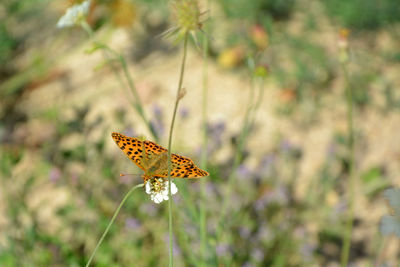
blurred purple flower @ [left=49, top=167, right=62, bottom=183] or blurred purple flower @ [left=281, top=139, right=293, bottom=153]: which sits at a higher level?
blurred purple flower @ [left=49, top=167, right=62, bottom=183]

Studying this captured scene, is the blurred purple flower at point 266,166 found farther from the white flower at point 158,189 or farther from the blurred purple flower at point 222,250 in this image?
the white flower at point 158,189

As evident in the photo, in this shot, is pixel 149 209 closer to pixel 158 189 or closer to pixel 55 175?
pixel 55 175

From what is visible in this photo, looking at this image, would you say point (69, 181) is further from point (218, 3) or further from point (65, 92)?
point (218, 3)

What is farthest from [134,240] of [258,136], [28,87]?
[28,87]

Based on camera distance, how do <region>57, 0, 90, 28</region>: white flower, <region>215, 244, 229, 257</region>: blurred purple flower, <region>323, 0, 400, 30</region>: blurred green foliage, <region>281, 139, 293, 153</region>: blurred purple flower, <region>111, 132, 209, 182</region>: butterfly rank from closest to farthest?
<region>111, 132, 209, 182</region>: butterfly
<region>57, 0, 90, 28</region>: white flower
<region>215, 244, 229, 257</region>: blurred purple flower
<region>281, 139, 293, 153</region>: blurred purple flower
<region>323, 0, 400, 30</region>: blurred green foliage

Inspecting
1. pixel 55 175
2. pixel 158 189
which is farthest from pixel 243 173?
pixel 158 189

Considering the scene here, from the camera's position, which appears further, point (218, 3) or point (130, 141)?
point (218, 3)

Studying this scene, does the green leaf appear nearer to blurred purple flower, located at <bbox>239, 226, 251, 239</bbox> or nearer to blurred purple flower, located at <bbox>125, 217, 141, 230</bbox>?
blurred purple flower, located at <bbox>239, 226, 251, 239</bbox>

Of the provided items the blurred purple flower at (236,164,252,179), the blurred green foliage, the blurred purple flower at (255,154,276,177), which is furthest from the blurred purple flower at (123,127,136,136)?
the blurred green foliage
